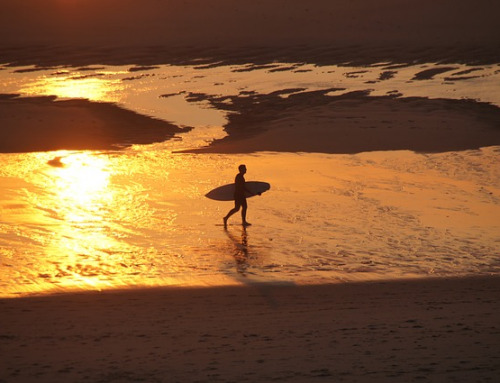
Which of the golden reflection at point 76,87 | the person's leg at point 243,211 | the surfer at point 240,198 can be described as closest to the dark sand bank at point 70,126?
the golden reflection at point 76,87

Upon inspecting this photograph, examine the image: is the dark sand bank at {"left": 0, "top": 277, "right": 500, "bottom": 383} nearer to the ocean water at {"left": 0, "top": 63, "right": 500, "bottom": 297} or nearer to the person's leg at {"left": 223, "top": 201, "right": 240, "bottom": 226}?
the ocean water at {"left": 0, "top": 63, "right": 500, "bottom": 297}

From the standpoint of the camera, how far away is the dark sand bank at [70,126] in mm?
23422

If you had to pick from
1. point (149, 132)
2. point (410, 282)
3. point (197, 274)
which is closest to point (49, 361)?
point (197, 274)

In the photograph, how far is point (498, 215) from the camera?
1608 centimetres

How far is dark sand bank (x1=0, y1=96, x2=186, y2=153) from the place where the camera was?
23422mm

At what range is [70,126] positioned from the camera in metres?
25.6

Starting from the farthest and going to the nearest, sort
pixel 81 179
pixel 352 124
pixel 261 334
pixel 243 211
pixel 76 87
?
pixel 76 87 < pixel 352 124 < pixel 81 179 < pixel 243 211 < pixel 261 334

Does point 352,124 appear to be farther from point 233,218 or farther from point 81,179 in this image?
point 233,218

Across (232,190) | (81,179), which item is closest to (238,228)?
(232,190)

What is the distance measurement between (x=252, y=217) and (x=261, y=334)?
21.5ft

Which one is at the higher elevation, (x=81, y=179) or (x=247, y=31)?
(x=247, y=31)

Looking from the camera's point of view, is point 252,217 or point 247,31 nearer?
point 252,217

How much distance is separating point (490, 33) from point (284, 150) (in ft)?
82.3

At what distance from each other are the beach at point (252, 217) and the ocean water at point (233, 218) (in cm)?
6
